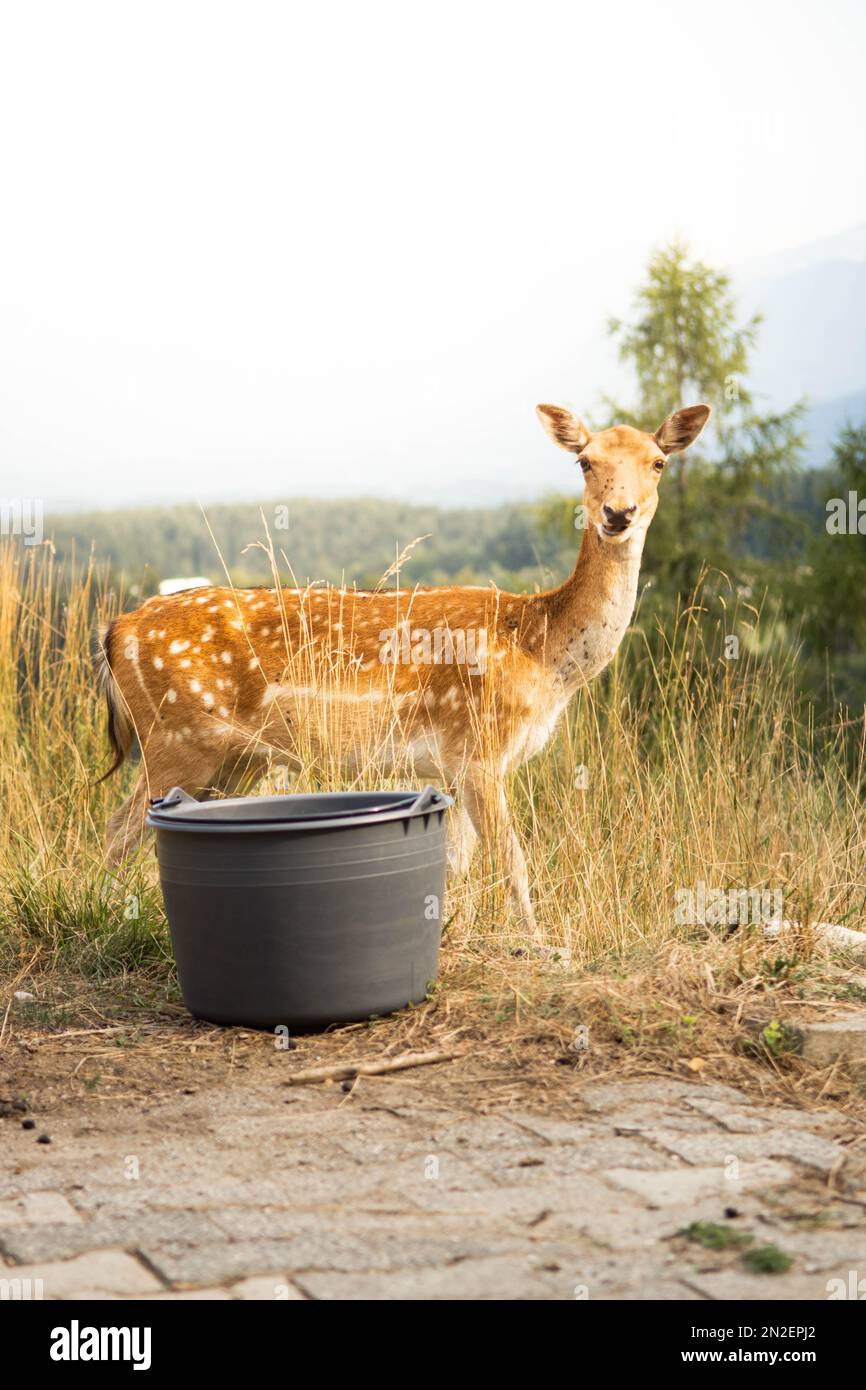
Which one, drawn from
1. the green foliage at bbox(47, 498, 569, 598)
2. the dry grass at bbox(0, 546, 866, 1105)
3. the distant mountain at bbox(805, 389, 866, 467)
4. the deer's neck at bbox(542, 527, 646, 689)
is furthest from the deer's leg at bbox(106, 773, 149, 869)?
the green foliage at bbox(47, 498, 569, 598)

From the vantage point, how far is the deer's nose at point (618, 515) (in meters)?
5.70

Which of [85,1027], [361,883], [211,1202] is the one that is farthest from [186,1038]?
[211,1202]

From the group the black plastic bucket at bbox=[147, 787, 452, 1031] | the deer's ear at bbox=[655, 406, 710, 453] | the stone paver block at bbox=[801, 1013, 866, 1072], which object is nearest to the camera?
the stone paver block at bbox=[801, 1013, 866, 1072]

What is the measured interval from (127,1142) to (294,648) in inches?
104

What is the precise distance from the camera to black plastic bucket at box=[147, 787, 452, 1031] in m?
4.07

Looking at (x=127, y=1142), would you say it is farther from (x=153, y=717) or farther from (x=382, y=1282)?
(x=153, y=717)

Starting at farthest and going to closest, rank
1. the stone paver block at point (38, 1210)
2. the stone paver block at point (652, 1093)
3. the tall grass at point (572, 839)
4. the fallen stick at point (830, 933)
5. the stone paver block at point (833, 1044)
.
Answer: the tall grass at point (572, 839) → the fallen stick at point (830, 933) → the stone paver block at point (833, 1044) → the stone paver block at point (652, 1093) → the stone paver block at point (38, 1210)

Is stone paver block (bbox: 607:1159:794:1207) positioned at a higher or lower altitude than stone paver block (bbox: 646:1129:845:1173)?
higher

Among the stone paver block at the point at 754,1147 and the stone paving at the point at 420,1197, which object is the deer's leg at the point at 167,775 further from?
the stone paver block at the point at 754,1147

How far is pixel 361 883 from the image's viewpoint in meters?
4.12

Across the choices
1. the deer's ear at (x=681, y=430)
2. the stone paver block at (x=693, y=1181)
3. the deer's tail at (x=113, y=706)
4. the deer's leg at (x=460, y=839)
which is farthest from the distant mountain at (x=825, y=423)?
the stone paver block at (x=693, y=1181)

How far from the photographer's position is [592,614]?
6055 millimetres

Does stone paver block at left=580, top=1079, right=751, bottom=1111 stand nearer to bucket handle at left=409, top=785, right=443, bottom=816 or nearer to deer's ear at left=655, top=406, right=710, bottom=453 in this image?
bucket handle at left=409, top=785, right=443, bottom=816

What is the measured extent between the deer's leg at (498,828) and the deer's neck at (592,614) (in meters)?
0.65
